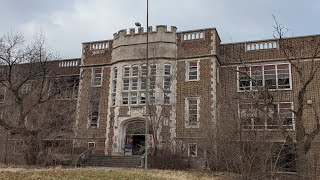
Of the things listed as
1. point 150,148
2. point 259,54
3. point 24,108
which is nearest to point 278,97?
point 259,54

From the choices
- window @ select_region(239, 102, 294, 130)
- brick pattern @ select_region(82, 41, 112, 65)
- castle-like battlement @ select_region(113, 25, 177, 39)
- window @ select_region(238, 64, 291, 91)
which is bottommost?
window @ select_region(239, 102, 294, 130)

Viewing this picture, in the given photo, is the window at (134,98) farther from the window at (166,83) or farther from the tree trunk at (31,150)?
the tree trunk at (31,150)

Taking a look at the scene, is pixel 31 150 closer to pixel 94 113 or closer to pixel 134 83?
pixel 94 113

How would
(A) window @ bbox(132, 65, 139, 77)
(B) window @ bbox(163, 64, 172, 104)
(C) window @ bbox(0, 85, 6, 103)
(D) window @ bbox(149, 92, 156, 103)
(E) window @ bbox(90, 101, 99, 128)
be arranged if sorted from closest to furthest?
(D) window @ bbox(149, 92, 156, 103) < (B) window @ bbox(163, 64, 172, 104) < (A) window @ bbox(132, 65, 139, 77) < (E) window @ bbox(90, 101, 99, 128) < (C) window @ bbox(0, 85, 6, 103)

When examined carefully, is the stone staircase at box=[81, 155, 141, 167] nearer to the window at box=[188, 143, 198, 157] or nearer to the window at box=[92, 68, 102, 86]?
the window at box=[188, 143, 198, 157]

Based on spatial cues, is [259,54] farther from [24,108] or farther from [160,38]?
[24,108]

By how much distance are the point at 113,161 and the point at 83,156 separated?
244cm

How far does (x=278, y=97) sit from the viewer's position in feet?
90.2

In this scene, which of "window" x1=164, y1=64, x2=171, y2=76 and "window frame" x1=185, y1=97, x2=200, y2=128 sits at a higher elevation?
"window" x1=164, y1=64, x2=171, y2=76

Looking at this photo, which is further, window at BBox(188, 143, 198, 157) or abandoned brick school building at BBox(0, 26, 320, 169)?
abandoned brick school building at BBox(0, 26, 320, 169)

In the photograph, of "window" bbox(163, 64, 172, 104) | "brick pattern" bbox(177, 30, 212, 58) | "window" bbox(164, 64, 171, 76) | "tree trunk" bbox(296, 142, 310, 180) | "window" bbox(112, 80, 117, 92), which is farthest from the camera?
"window" bbox(112, 80, 117, 92)

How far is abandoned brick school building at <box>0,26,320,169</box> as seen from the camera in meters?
28.9

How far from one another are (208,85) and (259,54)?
5539 mm

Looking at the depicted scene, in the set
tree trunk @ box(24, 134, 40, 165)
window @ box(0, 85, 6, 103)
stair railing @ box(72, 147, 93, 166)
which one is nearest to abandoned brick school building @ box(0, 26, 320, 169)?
stair railing @ box(72, 147, 93, 166)
